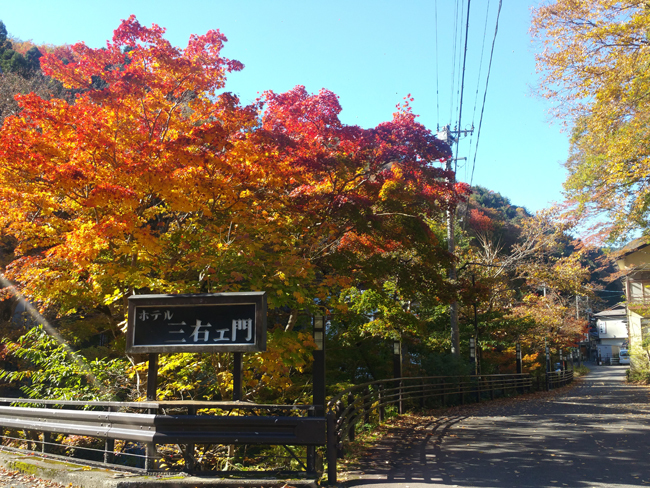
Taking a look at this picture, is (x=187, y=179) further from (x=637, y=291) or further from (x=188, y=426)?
(x=637, y=291)

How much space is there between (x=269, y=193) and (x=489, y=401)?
1696 centimetres

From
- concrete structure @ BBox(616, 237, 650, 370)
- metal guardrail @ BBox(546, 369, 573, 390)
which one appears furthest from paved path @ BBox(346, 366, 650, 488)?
concrete structure @ BBox(616, 237, 650, 370)

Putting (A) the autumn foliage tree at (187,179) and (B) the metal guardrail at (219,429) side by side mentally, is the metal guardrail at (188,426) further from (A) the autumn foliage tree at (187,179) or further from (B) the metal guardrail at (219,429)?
(A) the autumn foliage tree at (187,179)

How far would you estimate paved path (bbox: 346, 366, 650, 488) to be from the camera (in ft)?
20.5

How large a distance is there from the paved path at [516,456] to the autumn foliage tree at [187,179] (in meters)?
2.54

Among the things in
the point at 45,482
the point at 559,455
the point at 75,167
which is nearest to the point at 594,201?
the point at 559,455

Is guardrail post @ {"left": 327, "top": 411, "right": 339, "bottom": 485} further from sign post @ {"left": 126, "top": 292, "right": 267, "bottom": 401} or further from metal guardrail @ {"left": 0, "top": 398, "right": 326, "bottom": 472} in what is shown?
sign post @ {"left": 126, "top": 292, "right": 267, "bottom": 401}

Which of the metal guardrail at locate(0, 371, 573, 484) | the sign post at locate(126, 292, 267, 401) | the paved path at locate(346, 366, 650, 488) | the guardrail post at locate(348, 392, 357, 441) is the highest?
the sign post at locate(126, 292, 267, 401)

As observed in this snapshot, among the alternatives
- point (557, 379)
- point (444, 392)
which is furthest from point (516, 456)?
point (557, 379)

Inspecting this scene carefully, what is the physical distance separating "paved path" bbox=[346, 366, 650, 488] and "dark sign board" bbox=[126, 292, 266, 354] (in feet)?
8.05

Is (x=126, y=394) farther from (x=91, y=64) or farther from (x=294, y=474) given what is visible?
(x=91, y=64)

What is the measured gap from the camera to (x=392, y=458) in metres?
7.93

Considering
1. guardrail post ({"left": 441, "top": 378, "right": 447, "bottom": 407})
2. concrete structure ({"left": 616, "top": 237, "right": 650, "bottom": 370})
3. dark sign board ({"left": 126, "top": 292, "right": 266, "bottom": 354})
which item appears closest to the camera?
dark sign board ({"left": 126, "top": 292, "right": 266, "bottom": 354})

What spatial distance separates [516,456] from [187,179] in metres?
7.13
